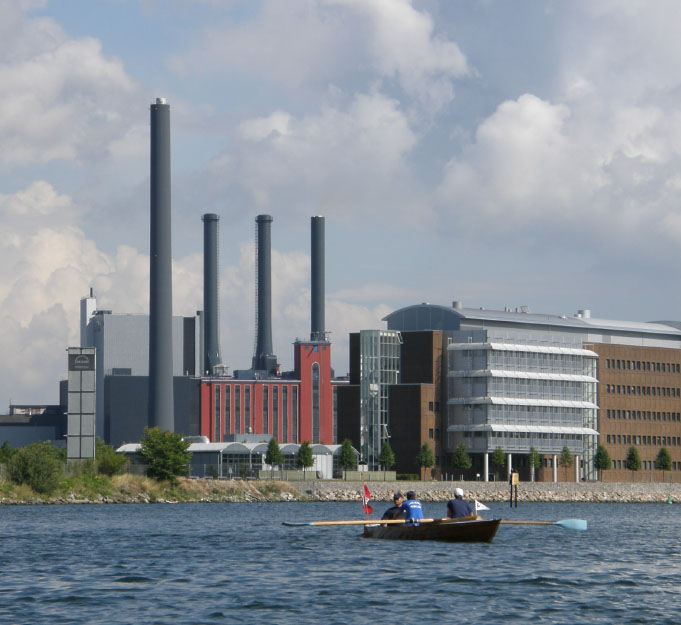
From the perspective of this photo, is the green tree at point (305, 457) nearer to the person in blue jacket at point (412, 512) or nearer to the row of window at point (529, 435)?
→ the row of window at point (529, 435)

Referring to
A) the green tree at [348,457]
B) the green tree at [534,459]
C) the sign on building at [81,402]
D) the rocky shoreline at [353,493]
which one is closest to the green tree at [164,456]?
the rocky shoreline at [353,493]

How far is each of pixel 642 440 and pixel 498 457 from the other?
29.5 metres

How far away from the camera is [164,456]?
130 m

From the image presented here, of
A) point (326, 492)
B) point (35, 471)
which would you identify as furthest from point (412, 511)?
point (326, 492)

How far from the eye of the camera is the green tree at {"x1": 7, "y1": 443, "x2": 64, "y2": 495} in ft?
364

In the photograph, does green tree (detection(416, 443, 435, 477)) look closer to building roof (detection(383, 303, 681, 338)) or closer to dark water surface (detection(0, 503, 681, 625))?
building roof (detection(383, 303, 681, 338))

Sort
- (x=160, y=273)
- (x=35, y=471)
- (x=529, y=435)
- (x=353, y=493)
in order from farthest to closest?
1. (x=529, y=435)
2. (x=160, y=273)
3. (x=353, y=493)
4. (x=35, y=471)

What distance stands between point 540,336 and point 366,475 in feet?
121

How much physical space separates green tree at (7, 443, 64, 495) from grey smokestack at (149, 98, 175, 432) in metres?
39.7

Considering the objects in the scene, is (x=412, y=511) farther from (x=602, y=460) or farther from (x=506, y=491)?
(x=602, y=460)

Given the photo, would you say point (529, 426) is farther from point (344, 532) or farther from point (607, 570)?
point (607, 570)

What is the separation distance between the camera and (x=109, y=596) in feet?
132

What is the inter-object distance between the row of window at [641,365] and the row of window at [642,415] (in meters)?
5.80

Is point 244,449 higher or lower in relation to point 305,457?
higher
